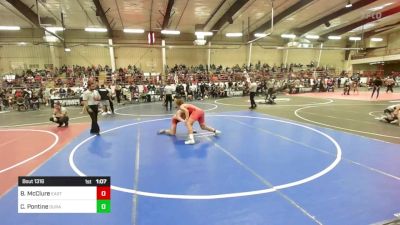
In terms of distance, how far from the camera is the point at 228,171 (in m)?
5.29

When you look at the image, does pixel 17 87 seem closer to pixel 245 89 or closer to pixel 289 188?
pixel 245 89

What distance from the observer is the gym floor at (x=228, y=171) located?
12.2ft

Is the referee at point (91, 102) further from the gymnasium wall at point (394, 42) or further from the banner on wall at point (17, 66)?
the gymnasium wall at point (394, 42)

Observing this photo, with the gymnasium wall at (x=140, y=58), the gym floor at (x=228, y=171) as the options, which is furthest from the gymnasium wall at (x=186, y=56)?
the gym floor at (x=228, y=171)

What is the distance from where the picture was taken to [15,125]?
11.7 meters

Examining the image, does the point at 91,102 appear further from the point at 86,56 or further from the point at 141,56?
the point at 86,56

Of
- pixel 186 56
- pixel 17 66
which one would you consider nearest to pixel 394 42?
pixel 186 56

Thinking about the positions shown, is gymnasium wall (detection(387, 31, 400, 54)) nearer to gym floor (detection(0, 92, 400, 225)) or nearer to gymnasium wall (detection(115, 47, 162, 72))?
gymnasium wall (detection(115, 47, 162, 72))

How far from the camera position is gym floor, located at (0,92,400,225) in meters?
3.71
